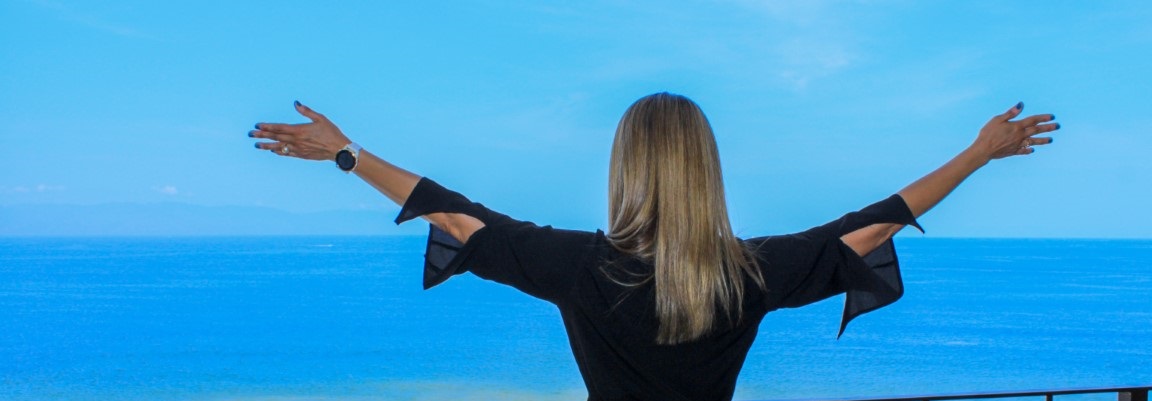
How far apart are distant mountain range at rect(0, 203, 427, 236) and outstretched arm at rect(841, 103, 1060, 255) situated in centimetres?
3664

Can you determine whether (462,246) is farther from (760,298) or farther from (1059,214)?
(1059,214)

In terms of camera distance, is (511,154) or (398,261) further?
(511,154)

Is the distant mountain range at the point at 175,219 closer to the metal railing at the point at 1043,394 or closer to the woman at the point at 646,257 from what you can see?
the metal railing at the point at 1043,394

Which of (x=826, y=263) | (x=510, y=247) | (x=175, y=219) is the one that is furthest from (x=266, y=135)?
(x=175, y=219)

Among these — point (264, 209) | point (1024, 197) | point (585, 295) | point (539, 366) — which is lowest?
point (585, 295)

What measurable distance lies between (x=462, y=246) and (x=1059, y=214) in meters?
55.7

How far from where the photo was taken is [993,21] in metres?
39.3

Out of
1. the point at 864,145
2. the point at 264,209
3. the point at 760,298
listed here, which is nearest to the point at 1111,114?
the point at 864,145

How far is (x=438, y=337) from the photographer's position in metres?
24.4

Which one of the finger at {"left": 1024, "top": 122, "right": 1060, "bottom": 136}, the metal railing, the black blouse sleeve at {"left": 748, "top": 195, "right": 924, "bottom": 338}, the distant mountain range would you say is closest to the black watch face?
the black blouse sleeve at {"left": 748, "top": 195, "right": 924, "bottom": 338}

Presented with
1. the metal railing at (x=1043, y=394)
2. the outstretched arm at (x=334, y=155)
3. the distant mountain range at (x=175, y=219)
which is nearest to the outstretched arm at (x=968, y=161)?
the outstretched arm at (x=334, y=155)

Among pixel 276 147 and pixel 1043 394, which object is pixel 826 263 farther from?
pixel 1043 394

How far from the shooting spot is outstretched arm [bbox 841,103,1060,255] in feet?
4.33

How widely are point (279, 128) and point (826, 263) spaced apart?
65 centimetres
